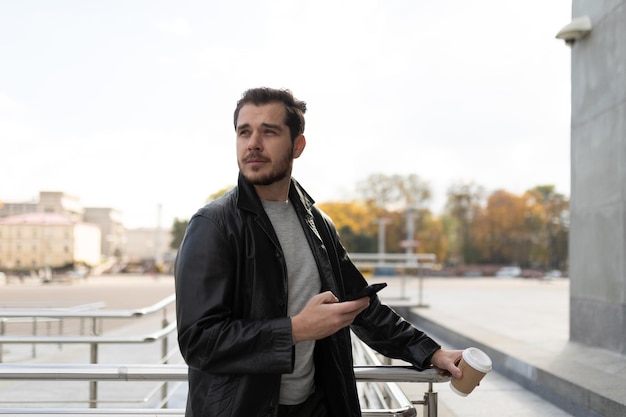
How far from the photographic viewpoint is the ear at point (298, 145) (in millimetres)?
1728

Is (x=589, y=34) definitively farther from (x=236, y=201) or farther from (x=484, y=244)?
(x=484, y=244)

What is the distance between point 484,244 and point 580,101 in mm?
60576

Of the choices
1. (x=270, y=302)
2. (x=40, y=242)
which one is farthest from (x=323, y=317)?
(x=40, y=242)

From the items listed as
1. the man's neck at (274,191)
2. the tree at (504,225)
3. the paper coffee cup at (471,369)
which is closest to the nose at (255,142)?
the man's neck at (274,191)

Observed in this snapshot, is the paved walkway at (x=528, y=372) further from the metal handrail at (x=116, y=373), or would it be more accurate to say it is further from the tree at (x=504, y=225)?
the tree at (x=504, y=225)

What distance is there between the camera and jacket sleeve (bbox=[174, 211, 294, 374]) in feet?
4.61

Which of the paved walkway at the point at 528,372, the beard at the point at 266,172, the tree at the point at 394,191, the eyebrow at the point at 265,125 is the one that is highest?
the tree at the point at 394,191

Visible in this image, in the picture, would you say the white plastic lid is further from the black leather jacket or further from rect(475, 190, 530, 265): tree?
rect(475, 190, 530, 265): tree

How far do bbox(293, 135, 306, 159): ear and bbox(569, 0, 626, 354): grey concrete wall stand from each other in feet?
16.3

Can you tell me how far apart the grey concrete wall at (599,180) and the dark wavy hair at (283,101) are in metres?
5.04

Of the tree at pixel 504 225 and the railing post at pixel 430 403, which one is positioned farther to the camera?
the tree at pixel 504 225

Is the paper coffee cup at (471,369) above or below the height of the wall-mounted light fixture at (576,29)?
below

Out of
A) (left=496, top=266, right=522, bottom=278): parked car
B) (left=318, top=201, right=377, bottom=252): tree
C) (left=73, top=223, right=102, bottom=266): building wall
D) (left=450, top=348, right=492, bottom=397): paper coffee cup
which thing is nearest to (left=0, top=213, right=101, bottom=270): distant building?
(left=73, top=223, right=102, bottom=266): building wall

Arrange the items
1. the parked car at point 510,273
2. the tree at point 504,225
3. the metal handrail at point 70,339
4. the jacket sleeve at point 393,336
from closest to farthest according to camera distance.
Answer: the jacket sleeve at point 393,336, the metal handrail at point 70,339, the parked car at point 510,273, the tree at point 504,225
